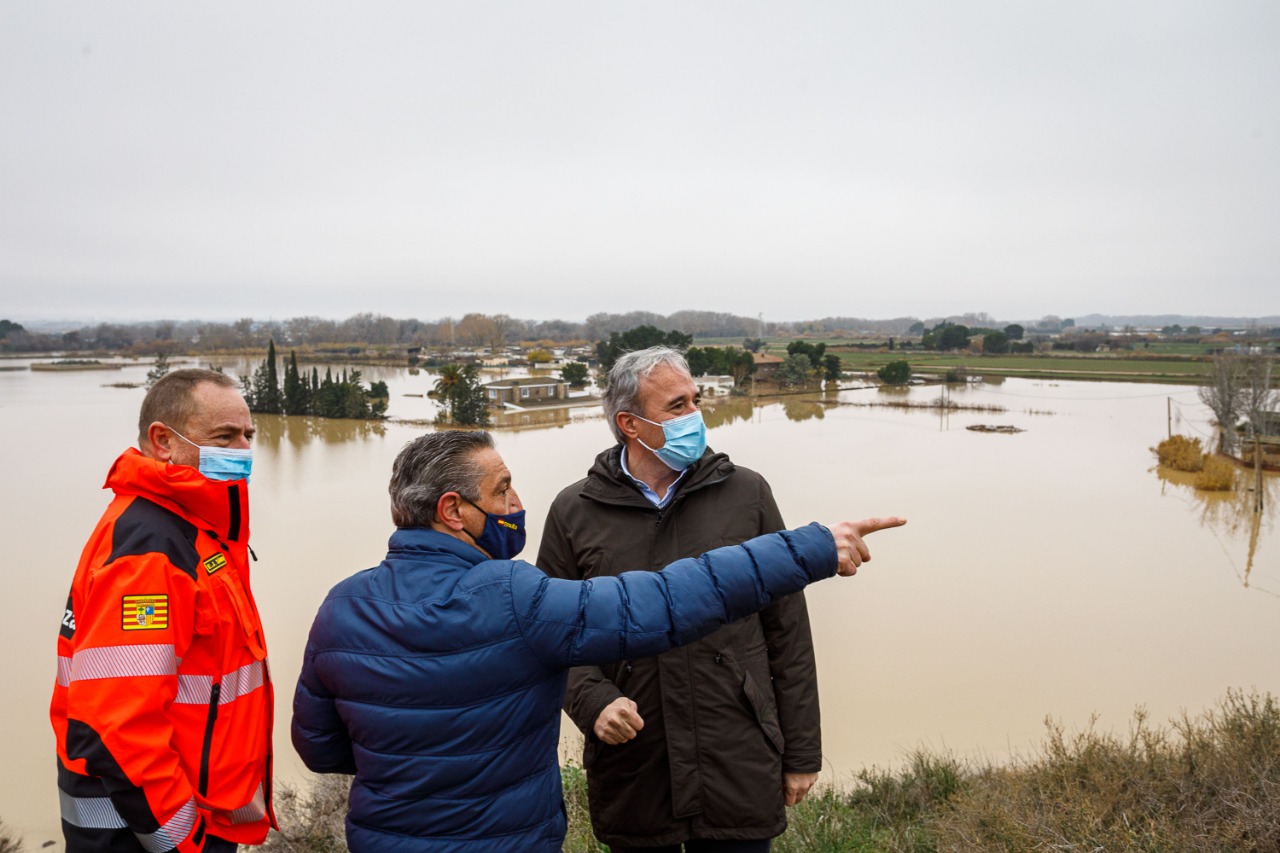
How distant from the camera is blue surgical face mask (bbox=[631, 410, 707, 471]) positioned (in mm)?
→ 2223

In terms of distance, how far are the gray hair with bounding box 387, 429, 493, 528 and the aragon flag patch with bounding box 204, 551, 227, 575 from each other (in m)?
0.48

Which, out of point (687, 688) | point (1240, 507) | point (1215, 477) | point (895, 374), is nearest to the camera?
point (687, 688)

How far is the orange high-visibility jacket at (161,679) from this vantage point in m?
1.44

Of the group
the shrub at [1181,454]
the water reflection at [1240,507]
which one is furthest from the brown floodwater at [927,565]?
the shrub at [1181,454]

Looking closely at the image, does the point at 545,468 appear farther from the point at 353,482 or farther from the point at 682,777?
the point at 682,777

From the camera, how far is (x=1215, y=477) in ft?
69.3

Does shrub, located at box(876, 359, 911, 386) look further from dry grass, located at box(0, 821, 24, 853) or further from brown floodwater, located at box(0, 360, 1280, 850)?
dry grass, located at box(0, 821, 24, 853)

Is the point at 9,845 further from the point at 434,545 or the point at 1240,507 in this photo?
the point at 1240,507

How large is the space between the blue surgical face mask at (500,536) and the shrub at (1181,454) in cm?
2763

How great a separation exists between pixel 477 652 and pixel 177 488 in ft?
2.59

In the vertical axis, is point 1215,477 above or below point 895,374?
below

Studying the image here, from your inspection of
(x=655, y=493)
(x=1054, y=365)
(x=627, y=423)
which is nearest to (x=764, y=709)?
(x=655, y=493)

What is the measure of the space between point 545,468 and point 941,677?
53.4 feet

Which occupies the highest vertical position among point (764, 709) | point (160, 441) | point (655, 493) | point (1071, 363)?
point (160, 441)
